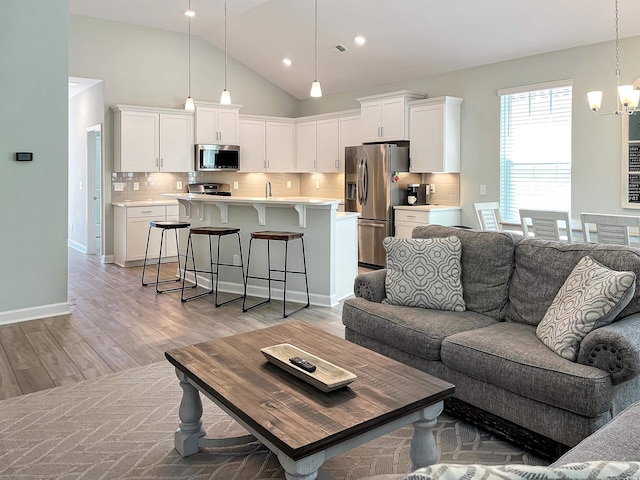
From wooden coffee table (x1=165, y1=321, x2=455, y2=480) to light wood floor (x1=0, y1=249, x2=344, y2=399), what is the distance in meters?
1.41

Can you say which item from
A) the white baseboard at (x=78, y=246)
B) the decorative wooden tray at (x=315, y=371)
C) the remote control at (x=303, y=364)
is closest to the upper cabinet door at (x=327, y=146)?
the white baseboard at (x=78, y=246)

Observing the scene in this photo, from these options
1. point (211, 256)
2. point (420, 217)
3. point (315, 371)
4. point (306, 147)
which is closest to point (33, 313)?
point (211, 256)

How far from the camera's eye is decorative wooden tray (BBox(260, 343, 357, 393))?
81.7 inches

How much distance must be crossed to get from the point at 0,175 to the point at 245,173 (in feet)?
16.9

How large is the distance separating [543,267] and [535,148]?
159 inches

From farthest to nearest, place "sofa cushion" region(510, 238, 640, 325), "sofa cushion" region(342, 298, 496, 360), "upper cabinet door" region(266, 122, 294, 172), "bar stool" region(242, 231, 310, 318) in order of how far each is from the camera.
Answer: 1. "upper cabinet door" region(266, 122, 294, 172)
2. "bar stool" region(242, 231, 310, 318)
3. "sofa cushion" region(342, 298, 496, 360)
4. "sofa cushion" region(510, 238, 640, 325)

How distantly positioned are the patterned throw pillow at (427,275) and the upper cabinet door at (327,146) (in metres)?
5.55

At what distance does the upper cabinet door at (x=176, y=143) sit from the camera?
27.1 ft

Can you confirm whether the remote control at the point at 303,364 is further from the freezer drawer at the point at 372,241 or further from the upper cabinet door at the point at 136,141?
the upper cabinet door at the point at 136,141

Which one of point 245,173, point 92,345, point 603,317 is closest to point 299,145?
point 245,173

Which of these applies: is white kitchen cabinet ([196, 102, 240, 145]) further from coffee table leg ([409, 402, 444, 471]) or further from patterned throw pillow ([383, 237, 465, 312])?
coffee table leg ([409, 402, 444, 471])

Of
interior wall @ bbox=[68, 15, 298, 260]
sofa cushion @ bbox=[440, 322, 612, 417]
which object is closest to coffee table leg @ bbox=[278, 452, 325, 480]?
sofa cushion @ bbox=[440, 322, 612, 417]

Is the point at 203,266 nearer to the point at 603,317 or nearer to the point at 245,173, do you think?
the point at 245,173

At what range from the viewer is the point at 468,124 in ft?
23.8
